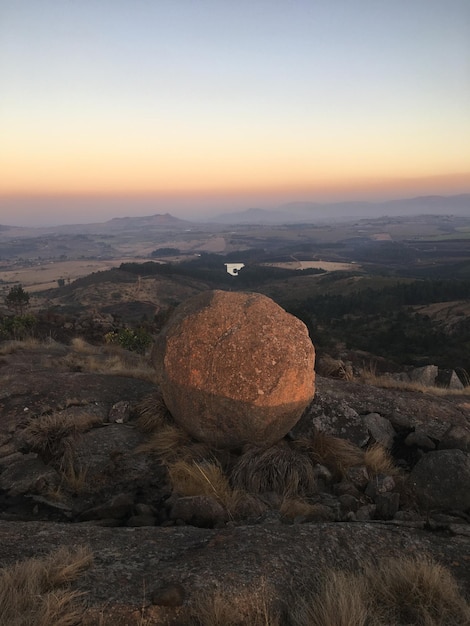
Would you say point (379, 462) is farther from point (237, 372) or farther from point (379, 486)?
point (237, 372)

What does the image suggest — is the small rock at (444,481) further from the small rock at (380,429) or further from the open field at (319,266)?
the open field at (319,266)

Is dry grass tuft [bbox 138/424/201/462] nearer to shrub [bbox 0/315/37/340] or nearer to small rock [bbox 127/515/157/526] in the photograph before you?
small rock [bbox 127/515/157/526]

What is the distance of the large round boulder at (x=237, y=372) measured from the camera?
662 centimetres

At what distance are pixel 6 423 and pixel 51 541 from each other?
4.33 m

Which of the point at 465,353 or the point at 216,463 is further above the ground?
the point at 216,463

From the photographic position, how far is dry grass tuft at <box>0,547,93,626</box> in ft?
9.22

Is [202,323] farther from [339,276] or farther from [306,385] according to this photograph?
[339,276]

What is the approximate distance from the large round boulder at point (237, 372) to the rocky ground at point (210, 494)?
46 centimetres

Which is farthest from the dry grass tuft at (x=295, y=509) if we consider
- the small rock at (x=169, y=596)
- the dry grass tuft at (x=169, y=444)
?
the small rock at (x=169, y=596)

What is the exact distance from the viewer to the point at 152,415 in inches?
308

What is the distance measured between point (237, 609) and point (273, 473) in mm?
2950

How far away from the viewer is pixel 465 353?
112ft

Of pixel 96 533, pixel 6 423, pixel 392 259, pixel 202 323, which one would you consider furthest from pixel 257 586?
pixel 392 259

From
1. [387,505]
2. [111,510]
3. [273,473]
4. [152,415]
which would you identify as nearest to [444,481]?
[387,505]
